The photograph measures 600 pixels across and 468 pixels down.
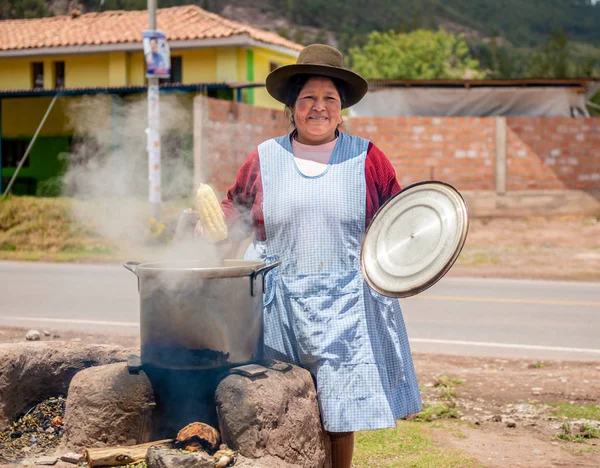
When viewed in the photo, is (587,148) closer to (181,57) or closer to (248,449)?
(181,57)

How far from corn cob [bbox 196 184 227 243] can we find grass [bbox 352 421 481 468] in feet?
5.45

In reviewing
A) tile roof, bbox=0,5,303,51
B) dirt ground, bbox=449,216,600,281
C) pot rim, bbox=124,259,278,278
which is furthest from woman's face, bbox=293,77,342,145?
tile roof, bbox=0,5,303,51

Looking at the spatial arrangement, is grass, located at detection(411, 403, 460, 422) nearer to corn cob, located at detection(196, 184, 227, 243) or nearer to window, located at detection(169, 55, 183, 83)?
corn cob, located at detection(196, 184, 227, 243)

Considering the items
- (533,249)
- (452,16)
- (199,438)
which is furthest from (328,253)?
(452,16)

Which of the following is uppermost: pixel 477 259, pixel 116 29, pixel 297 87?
pixel 116 29

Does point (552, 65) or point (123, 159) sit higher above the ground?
point (552, 65)

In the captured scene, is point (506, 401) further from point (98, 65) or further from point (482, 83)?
point (98, 65)

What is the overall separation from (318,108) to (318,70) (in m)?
0.16

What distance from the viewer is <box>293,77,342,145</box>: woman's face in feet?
11.0

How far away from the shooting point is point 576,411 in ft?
16.9

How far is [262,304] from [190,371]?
0.39m

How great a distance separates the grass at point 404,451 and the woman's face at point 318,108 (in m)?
1.87

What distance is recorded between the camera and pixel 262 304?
3281 millimetres

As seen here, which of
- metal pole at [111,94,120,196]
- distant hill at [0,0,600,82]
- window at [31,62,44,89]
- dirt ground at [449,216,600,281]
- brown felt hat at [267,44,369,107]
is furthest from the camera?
distant hill at [0,0,600,82]
